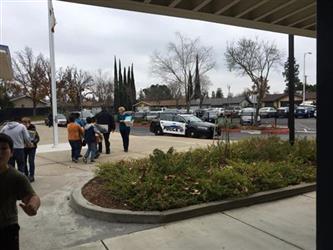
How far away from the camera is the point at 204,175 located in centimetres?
696

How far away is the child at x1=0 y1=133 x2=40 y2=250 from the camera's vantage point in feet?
9.84

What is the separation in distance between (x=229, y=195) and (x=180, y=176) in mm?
1049

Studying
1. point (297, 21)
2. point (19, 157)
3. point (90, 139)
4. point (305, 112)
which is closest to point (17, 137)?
point (19, 157)

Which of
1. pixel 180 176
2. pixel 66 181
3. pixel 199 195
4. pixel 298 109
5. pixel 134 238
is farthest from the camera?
pixel 298 109

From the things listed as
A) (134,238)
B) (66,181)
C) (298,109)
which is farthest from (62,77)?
(134,238)

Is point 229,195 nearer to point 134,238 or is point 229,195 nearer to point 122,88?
point 134,238

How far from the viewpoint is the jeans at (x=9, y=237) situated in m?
3.01

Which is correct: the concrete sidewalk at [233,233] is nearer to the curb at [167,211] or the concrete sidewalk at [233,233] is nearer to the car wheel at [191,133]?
the curb at [167,211]

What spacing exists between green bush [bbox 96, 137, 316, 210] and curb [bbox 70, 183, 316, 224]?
160 mm

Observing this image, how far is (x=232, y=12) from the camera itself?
720 centimetres

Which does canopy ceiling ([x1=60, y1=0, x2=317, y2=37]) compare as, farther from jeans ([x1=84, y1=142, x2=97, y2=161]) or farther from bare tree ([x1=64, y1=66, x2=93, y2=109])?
bare tree ([x1=64, y1=66, x2=93, y2=109])

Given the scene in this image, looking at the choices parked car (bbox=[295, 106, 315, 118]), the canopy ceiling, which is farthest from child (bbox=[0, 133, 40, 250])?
parked car (bbox=[295, 106, 315, 118])
